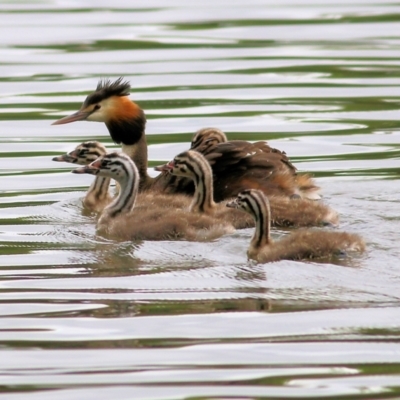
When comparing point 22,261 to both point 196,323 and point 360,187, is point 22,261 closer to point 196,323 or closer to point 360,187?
point 196,323

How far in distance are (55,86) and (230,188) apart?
6.98 metres

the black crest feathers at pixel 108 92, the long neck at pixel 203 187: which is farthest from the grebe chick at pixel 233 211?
the black crest feathers at pixel 108 92

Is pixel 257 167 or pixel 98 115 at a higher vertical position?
pixel 98 115

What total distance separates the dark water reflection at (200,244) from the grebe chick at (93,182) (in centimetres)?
26

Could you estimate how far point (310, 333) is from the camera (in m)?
9.41

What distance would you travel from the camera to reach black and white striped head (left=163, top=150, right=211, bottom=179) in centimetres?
1320

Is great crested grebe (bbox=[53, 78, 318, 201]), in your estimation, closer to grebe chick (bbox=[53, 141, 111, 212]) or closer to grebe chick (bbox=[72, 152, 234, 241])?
grebe chick (bbox=[53, 141, 111, 212])

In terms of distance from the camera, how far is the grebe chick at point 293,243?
1143cm

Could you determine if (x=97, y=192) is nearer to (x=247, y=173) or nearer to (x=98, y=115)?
(x=98, y=115)

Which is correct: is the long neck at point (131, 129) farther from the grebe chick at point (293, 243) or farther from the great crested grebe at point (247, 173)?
the grebe chick at point (293, 243)

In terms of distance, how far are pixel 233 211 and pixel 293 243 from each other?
161 centimetres

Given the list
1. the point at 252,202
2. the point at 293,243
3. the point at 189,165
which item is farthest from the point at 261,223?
the point at 189,165

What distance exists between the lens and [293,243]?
37.8 ft

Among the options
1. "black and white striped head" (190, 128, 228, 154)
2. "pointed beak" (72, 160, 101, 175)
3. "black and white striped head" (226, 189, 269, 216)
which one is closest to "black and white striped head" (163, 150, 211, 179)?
"pointed beak" (72, 160, 101, 175)
